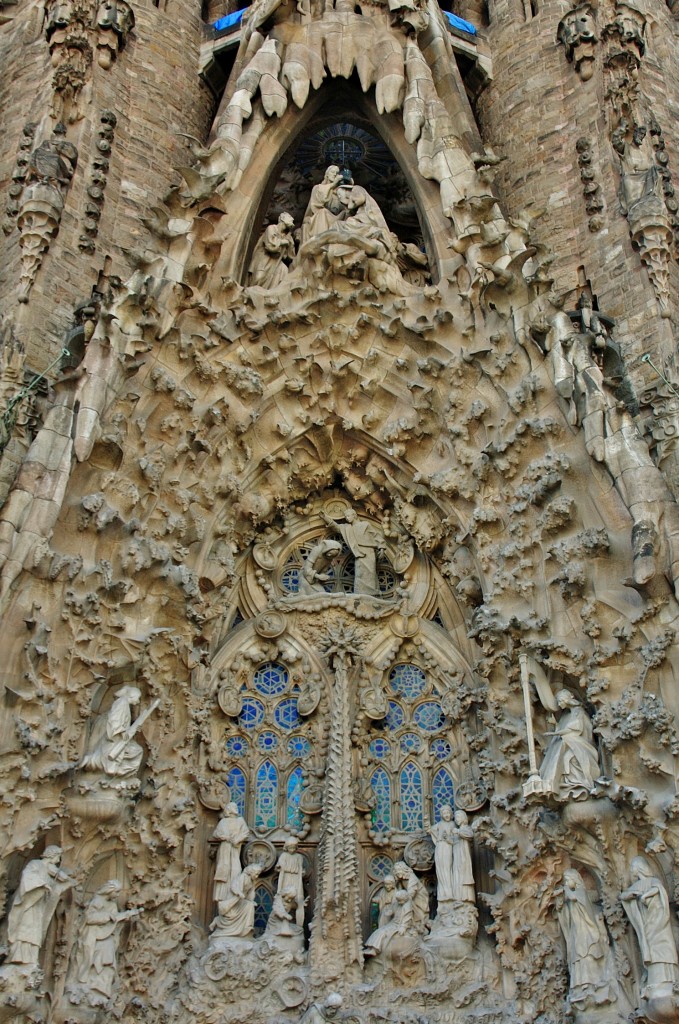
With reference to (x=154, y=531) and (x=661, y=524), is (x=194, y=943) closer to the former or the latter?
(x=154, y=531)

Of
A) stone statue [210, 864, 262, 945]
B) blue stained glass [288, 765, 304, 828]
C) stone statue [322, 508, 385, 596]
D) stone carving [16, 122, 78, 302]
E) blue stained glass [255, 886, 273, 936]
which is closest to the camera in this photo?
stone statue [210, 864, 262, 945]

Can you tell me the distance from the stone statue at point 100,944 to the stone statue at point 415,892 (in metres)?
1.82

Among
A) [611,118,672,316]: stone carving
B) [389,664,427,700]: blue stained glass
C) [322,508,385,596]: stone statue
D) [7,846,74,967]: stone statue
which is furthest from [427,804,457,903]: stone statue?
[611,118,672,316]: stone carving

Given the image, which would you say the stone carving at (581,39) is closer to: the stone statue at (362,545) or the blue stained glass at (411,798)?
the stone statue at (362,545)

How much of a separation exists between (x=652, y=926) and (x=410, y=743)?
2.58 metres

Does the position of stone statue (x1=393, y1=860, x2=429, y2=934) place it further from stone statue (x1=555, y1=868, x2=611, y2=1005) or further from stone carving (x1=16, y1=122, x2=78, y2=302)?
stone carving (x1=16, y1=122, x2=78, y2=302)

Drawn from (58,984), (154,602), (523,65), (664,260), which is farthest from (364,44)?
(58,984)

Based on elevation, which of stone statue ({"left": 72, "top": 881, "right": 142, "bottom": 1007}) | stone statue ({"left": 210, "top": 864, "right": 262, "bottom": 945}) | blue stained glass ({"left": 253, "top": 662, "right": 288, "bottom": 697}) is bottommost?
stone statue ({"left": 72, "top": 881, "right": 142, "bottom": 1007})

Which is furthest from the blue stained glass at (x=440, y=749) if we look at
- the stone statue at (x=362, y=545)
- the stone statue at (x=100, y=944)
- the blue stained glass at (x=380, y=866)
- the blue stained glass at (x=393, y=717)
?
the stone statue at (x=100, y=944)

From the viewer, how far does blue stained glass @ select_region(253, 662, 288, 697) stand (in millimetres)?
9375

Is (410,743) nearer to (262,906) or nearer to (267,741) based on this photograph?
(267,741)

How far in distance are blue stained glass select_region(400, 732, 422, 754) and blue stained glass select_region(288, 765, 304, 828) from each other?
812mm

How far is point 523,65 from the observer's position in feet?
41.6

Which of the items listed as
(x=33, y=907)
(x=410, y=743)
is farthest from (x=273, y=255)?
(x=33, y=907)
